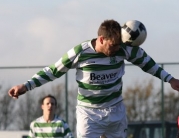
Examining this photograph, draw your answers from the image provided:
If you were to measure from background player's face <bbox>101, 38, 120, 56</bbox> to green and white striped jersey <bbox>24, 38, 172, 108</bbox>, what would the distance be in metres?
0.12

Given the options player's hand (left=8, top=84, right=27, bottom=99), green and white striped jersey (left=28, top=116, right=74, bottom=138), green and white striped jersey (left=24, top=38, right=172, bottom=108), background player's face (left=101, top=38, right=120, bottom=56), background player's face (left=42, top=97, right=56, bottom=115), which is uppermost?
background player's face (left=101, top=38, right=120, bottom=56)

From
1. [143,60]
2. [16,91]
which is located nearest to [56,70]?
[16,91]

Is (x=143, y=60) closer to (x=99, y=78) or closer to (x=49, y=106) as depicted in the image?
(x=99, y=78)

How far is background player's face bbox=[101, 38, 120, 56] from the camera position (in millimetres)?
8695

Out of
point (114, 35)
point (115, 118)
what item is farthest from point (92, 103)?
point (114, 35)

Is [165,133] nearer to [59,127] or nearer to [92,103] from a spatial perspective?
[59,127]

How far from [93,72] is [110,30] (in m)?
0.54

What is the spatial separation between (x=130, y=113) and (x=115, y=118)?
28.8 ft

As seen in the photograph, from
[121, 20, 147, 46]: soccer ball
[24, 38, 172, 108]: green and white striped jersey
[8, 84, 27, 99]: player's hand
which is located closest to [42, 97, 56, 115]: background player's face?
[121, 20, 147, 46]: soccer ball

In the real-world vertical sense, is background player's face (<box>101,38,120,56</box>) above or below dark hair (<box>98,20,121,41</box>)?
below

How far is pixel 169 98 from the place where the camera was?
58.6 ft

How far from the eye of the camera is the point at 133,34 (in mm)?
9359

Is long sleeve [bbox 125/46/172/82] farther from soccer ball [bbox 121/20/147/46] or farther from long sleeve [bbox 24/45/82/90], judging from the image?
long sleeve [bbox 24/45/82/90]

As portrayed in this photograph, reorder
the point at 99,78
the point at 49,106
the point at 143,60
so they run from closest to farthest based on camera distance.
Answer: the point at 99,78 → the point at 143,60 → the point at 49,106
